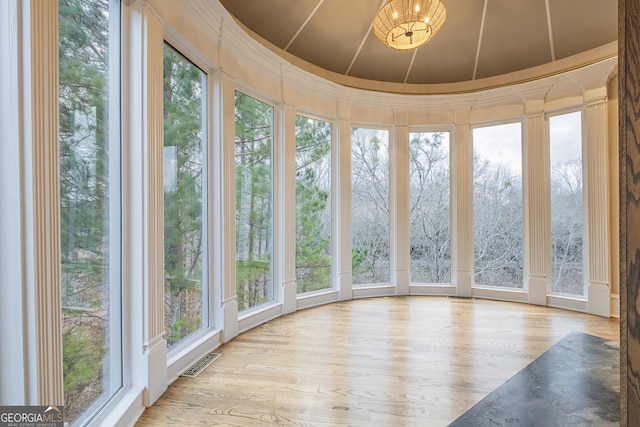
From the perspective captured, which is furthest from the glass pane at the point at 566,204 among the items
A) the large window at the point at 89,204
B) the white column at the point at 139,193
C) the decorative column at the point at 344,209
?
the large window at the point at 89,204

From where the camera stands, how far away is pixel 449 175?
519 cm

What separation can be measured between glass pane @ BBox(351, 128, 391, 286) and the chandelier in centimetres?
195

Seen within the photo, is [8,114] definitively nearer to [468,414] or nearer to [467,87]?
[468,414]

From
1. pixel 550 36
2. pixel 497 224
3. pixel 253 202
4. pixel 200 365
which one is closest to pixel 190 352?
pixel 200 365

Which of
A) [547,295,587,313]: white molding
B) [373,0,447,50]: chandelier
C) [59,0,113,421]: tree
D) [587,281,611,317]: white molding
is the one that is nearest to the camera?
[59,0,113,421]: tree

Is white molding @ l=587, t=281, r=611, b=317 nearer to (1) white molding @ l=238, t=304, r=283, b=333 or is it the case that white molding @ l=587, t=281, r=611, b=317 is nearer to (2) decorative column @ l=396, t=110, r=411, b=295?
(2) decorative column @ l=396, t=110, r=411, b=295

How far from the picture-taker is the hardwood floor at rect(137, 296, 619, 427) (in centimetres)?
206

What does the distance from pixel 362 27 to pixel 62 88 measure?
11.5 feet

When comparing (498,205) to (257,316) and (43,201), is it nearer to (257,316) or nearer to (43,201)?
(257,316)

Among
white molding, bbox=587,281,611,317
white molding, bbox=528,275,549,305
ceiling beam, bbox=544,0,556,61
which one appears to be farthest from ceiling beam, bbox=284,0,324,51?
white molding, bbox=587,281,611,317

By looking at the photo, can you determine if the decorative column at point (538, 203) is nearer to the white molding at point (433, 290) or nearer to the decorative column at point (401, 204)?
the white molding at point (433, 290)

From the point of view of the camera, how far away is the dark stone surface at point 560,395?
2.77 feet

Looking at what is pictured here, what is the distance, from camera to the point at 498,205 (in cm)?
492

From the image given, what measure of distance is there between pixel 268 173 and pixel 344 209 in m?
1.38
